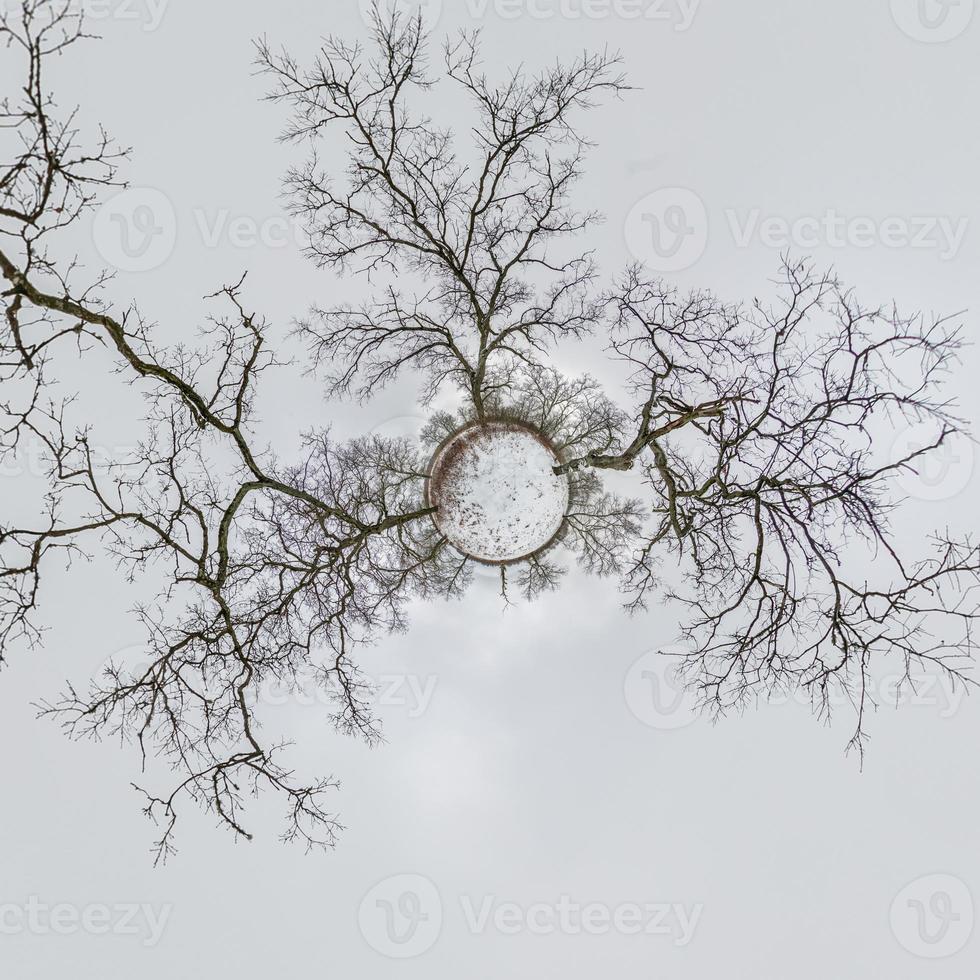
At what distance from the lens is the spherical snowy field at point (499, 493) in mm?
8578

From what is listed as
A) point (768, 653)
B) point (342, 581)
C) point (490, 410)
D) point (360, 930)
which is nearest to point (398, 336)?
point (490, 410)

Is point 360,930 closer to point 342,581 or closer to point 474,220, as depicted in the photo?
point 342,581

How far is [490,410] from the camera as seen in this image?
9.99 m

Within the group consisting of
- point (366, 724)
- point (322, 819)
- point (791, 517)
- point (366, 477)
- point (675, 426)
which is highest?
point (366, 477)

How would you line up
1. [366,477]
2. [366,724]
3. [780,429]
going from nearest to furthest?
[780,429], [366,724], [366,477]

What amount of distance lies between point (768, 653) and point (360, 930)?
22.5 ft

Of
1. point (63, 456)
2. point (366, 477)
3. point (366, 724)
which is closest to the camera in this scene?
point (63, 456)

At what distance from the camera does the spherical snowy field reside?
8578mm

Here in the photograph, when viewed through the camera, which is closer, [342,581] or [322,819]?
[322,819]

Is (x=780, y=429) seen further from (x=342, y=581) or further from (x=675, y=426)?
(x=342, y=581)

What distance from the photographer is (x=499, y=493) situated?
28.0ft

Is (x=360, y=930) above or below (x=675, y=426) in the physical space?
below

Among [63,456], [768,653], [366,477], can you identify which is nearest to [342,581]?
[366,477]

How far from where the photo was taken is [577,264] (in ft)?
29.8
